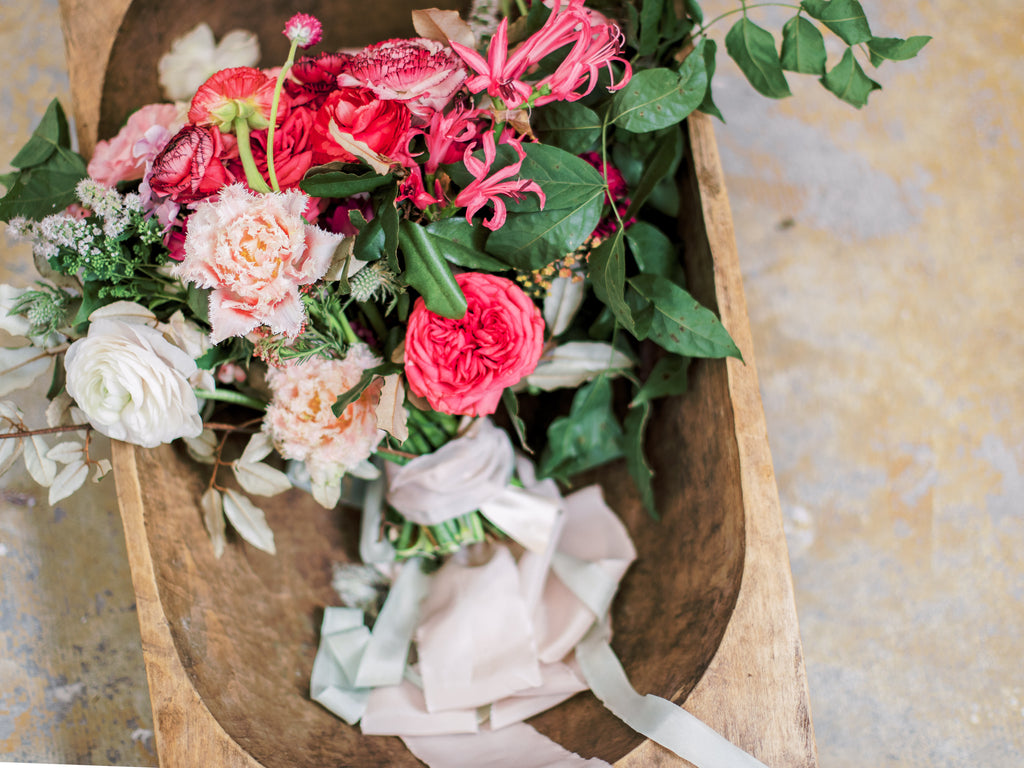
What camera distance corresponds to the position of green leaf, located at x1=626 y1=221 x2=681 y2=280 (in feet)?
2.46

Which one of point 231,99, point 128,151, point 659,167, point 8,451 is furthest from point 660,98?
point 8,451

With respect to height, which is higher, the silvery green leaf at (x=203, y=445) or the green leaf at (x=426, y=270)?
the green leaf at (x=426, y=270)

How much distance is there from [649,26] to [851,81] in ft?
0.71

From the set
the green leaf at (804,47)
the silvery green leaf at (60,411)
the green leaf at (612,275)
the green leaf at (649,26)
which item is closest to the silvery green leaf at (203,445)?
the silvery green leaf at (60,411)

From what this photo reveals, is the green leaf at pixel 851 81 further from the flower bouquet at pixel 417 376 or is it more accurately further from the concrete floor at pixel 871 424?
the concrete floor at pixel 871 424

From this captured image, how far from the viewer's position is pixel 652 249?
29.7 inches

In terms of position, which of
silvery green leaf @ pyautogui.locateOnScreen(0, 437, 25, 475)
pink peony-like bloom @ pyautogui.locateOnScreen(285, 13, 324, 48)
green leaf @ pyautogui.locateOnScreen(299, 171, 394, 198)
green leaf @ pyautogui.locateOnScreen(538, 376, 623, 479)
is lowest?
green leaf @ pyautogui.locateOnScreen(538, 376, 623, 479)

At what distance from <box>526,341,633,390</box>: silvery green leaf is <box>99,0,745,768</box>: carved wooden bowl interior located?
103mm

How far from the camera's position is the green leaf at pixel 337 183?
20.8 inches

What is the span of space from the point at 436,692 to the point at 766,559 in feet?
1.33

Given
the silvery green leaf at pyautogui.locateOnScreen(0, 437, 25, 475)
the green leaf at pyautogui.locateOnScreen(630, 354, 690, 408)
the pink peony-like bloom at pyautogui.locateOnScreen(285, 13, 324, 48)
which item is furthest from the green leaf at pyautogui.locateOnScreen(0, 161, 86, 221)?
the green leaf at pyautogui.locateOnScreen(630, 354, 690, 408)

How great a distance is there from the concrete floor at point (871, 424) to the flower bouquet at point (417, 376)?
28 centimetres

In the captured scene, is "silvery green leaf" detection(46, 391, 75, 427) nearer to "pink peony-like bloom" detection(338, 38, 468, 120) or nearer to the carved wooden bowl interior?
the carved wooden bowl interior

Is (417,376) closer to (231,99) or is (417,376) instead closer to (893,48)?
(231,99)
